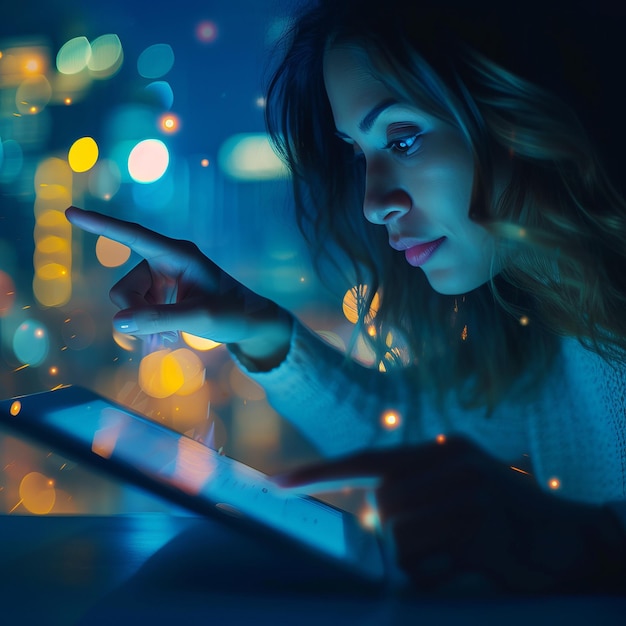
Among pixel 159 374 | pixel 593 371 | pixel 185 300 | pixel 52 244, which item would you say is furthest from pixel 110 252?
pixel 593 371

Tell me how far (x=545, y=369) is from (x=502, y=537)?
0.39 m

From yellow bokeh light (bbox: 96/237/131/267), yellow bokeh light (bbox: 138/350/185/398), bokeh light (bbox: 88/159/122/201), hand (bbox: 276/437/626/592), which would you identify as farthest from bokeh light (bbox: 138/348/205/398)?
hand (bbox: 276/437/626/592)

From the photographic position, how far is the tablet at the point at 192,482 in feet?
1.24

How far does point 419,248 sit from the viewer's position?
616mm

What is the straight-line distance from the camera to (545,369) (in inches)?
29.1

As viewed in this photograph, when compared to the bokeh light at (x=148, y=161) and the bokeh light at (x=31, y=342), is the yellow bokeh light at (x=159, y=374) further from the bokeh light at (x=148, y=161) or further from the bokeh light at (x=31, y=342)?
the bokeh light at (x=148, y=161)

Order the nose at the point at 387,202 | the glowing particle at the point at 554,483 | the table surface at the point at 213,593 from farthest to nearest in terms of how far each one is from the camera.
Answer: the glowing particle at the point at 554,483
the nose at the point at 387,202
the table surface at the point at 213,593

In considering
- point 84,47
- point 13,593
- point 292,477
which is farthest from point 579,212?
point 84,47

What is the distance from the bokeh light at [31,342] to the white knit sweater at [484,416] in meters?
0.39

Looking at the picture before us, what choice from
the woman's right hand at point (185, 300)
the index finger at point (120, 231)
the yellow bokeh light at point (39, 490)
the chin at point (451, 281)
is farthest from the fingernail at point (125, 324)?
the yellow bokeh light at point (39, 490)

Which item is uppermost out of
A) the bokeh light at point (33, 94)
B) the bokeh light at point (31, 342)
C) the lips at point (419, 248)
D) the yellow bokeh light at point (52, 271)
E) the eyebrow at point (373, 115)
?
the eyebrow at point (373, 115)

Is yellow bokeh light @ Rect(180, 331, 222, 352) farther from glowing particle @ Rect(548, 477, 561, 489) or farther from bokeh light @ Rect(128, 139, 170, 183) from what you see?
glowing particle @ Rect(548, 477, 561, 489)

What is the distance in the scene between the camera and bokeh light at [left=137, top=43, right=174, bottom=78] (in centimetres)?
80

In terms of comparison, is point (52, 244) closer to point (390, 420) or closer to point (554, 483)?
point (390, 420)
